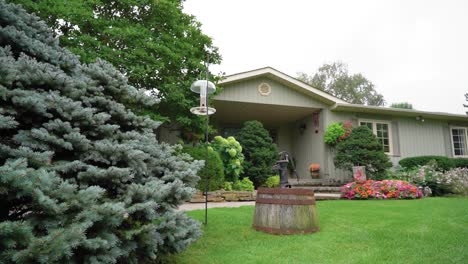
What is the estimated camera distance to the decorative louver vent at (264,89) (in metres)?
10.4

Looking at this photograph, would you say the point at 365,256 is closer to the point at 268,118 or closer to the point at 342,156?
the point at 342,156

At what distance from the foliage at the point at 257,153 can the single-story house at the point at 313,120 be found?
137cm

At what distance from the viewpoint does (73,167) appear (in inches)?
77.7

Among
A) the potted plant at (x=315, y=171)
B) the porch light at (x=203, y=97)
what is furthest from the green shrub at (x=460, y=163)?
the porch light at (x=203, y=97)

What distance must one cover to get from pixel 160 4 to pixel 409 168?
1090 centimetres

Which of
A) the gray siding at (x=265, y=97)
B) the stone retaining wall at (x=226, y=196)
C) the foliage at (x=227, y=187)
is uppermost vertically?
the gray siding at (x=265, y=97)

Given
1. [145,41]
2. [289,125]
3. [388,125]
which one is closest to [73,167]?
[145,41]

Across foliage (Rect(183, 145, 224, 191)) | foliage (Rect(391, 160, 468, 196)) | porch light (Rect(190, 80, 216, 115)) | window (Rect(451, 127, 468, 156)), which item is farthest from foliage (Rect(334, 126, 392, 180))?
porch light (Rect(190, 80, 216, 115))

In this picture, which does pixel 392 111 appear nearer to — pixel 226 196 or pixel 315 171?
pixel 315 171

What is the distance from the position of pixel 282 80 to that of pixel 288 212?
7624 millimetres

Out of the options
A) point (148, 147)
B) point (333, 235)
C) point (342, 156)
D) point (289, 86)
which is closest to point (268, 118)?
point (289, 86)

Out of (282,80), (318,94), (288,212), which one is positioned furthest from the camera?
(318,94)

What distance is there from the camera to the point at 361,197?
7.37m

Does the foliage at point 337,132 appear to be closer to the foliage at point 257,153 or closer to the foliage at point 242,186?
the foliage at point 257,153
